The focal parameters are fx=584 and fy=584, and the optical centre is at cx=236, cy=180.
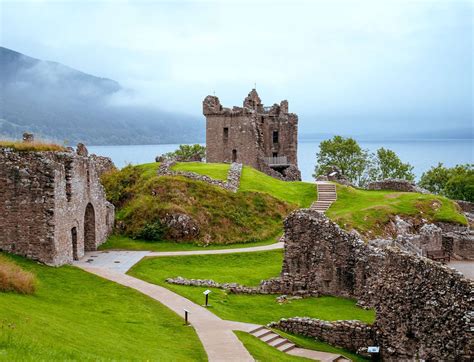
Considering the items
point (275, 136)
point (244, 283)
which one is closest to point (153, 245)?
point (244, 283)

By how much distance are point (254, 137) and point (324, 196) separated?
20.4 m

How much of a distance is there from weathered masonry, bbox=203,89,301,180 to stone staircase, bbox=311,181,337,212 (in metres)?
15.5

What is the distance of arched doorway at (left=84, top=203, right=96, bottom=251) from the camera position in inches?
1583

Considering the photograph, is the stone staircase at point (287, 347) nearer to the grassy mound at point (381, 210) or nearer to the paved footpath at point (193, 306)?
the paved footpath at point (193, 306)

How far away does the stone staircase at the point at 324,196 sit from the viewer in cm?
5178

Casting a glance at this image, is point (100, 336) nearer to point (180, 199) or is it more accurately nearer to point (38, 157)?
point (38, 157)

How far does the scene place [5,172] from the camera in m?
31.7

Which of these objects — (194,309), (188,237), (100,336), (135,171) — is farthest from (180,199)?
(100,336)

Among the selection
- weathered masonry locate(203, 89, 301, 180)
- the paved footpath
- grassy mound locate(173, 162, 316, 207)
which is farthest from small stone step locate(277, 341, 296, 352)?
weathered masonry locate(203, 89, 301, 180)

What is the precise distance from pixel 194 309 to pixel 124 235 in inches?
767

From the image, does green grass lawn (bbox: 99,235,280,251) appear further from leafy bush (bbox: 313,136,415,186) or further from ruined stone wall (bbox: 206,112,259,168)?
leafy bush (bbox: 313,136,415,186)

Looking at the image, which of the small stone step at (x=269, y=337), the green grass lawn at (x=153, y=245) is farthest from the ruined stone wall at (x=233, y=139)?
the small stone step at (x=269, y=337)

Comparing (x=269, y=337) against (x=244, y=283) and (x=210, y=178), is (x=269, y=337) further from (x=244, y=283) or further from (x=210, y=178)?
(x=210, y=178)

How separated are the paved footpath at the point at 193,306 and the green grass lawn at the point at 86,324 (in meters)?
0.59
